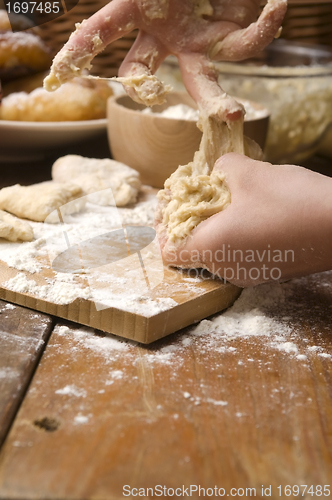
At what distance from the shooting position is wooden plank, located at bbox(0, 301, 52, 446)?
0.58m

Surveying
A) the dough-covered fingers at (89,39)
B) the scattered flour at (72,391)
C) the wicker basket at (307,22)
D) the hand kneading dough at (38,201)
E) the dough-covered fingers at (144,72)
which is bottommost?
the hand kneading dough at (38,201)

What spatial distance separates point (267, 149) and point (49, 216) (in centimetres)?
74

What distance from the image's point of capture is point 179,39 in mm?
944

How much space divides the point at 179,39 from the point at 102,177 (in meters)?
0.37

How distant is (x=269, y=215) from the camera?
2.50 feet

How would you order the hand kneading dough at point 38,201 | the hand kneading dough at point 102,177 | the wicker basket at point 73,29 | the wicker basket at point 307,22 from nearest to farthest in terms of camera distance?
the hand kneading dough at point 38,201, the hand kneading dough at point 102,177, the wicker basket at point 73,29, the wicker basket at point 307,22

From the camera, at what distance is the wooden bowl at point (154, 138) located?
123 cm

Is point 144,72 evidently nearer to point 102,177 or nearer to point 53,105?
point 102,177

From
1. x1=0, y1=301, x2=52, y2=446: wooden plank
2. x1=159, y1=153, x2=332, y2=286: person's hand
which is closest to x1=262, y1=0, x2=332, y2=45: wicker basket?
x1=159, y1=153, x2=332, y2=286: person's hand

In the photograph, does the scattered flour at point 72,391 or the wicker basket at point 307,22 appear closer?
the scattered flour at point 72,391

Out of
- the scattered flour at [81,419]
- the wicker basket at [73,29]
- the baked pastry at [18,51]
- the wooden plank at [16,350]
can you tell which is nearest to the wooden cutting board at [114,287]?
the wooden plank at [16,350]

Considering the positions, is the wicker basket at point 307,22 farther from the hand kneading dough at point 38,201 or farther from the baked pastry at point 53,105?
the hand kneading dough at point 38,201

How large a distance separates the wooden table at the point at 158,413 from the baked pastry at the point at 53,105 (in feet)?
2.43

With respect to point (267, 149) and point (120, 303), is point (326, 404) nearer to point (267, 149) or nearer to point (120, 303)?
point (120, 303)
